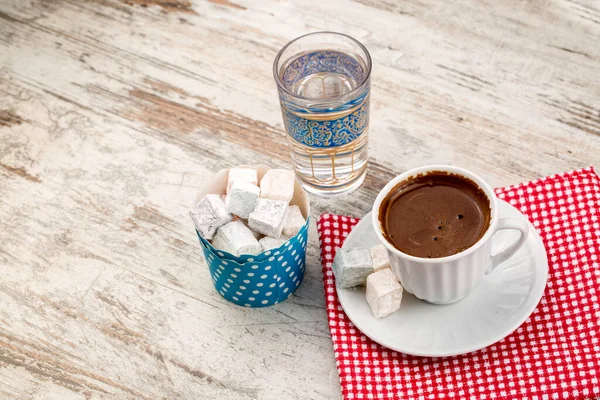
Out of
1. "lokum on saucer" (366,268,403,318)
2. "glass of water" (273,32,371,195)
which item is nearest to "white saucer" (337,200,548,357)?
"lokum on saucer" (366,268,403,318)

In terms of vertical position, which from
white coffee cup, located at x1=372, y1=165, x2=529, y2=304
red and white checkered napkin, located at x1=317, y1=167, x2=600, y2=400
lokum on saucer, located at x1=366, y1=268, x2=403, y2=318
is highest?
white coffee cup, located at x1=372, y1=165, x2=529, y2=304

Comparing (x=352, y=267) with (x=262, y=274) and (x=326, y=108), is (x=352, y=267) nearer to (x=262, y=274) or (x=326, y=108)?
(x=262, y=274)

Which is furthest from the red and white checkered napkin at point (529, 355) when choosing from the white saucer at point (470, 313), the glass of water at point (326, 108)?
the glass of water at point (326, 108)

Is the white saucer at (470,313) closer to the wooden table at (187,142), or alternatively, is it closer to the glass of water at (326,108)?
the wooden table at (187,142)

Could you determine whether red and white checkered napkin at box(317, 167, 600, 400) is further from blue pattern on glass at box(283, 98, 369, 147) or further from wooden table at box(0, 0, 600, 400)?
blue pattern on glass at box(283, 98, 369, 147)

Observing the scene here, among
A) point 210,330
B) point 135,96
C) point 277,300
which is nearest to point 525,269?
point 277,300

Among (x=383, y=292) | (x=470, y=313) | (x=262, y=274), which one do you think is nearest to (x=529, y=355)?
(x=470, y=313)

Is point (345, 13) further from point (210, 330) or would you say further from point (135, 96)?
point (210, 330)
